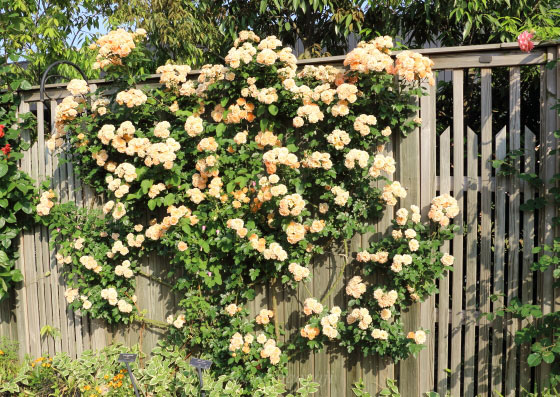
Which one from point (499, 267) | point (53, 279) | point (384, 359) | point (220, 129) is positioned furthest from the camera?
point (53, 279)

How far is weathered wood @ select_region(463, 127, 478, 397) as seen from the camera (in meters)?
2.65

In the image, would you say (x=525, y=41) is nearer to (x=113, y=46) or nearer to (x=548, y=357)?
(x=548, y=357)

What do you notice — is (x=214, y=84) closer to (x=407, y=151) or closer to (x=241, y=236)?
(x=241, y=236)

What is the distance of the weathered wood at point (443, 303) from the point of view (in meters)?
2.71

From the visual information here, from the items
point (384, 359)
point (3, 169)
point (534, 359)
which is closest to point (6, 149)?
point (3, 169)

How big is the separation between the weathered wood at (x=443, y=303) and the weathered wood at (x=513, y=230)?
0.31 meters

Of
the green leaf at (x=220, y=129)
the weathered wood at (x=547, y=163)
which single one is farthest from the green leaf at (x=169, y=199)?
the weathered wood at (x=547, y=163)

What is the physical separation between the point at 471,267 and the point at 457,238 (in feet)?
0.56

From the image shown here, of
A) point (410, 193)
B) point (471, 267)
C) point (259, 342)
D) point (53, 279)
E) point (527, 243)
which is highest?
point (410, 193)

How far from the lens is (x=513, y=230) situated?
262 centimetres

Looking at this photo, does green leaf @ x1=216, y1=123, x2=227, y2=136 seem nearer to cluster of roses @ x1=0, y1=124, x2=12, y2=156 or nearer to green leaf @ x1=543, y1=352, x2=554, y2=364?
cluster of roses @ x1=0, y1=124, x2=12, y2=156

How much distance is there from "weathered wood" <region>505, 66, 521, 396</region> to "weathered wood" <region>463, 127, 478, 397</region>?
172mm

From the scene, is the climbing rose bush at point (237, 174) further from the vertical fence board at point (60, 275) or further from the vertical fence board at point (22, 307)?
the vertical fence board at point (22, 307)

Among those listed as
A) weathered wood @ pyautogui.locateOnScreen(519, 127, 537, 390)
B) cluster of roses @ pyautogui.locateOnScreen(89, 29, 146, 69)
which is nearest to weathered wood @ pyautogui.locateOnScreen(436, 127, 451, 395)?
weathered wood @ pyautogui.locateOnScreen(519, 127, 537, 390)
